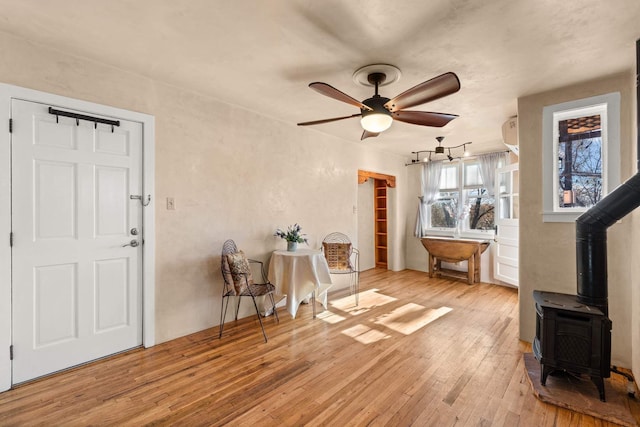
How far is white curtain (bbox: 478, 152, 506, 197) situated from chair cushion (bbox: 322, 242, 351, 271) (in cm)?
279

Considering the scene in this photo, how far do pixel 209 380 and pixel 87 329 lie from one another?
3.62 feet

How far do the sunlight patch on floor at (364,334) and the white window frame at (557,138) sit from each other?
1.86 m

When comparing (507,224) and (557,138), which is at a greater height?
(557,138)

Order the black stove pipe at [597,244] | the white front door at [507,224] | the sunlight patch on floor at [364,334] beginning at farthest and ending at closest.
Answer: the white front door at [507,224] < the sunlight patch on floor at [364,334] < the black stove pipe at [597,244]

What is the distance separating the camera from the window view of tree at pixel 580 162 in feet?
8.20

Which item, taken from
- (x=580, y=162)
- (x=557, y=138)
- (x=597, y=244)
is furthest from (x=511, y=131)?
(x=597, y=244)

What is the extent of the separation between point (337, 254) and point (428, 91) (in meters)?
2.70

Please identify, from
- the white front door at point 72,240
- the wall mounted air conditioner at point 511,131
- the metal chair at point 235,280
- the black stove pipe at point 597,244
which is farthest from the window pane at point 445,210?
the white front door at point 72,240

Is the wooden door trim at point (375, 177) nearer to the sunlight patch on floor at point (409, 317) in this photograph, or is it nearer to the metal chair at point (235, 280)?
the sunlight patch on floor at point (409, 317)

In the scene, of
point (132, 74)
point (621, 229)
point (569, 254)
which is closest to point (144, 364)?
point (132, 74)

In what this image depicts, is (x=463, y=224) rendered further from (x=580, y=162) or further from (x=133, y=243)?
(x=133, y=243)

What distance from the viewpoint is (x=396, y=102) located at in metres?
2.26

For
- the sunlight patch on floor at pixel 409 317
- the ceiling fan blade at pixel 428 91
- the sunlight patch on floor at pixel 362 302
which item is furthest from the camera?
the sunlight patch on floor at pixel 362 302

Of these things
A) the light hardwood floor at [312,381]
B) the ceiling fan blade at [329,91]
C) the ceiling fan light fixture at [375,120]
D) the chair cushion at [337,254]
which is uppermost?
the ceiling fan blade at [329,91]
